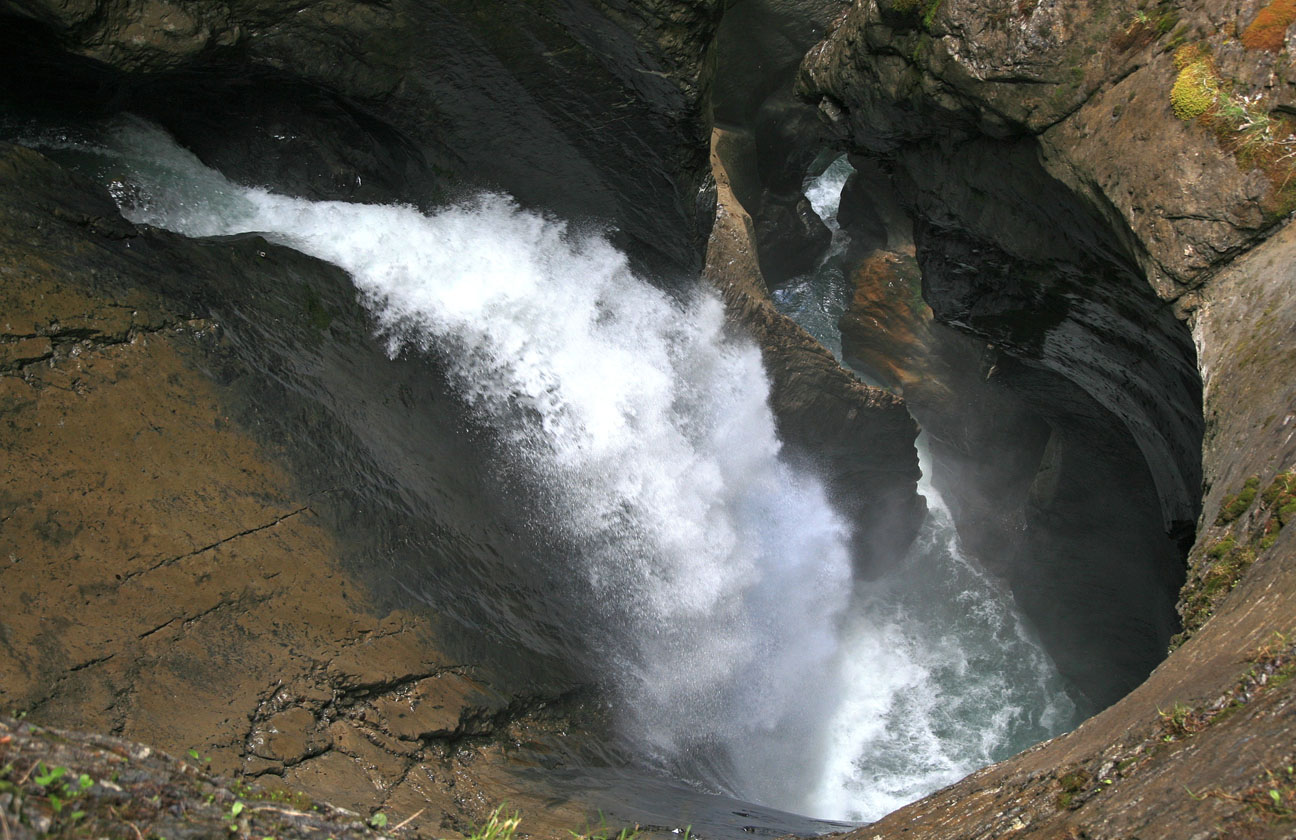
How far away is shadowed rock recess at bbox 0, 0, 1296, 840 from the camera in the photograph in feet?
19.6

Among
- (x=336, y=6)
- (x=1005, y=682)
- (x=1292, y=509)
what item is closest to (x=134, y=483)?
(x=336, y=6)

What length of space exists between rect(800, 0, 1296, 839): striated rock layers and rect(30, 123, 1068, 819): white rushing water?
2660mm

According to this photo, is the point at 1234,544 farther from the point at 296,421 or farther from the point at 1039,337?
the point at 296,421

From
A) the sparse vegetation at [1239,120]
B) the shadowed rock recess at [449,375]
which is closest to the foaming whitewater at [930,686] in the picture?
the shadowed rock recess at [449,375]

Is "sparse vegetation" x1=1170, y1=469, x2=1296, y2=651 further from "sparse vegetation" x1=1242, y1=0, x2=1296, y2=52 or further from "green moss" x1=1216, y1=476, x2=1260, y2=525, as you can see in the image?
"sparse vegetation" x1=1242, y1=0, x2=1296, y2=52

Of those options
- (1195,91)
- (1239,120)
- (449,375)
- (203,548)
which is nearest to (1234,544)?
(1239,120)

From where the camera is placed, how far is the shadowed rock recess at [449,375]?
235 inches

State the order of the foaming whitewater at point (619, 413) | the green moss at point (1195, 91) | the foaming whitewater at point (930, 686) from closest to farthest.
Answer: the green moss at point (1195, 91)
the foaming whitewater at point (619, 413)
the foaming whitewater at point (930, 686)

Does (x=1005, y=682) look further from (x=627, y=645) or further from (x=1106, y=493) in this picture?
(x=627, y=645)

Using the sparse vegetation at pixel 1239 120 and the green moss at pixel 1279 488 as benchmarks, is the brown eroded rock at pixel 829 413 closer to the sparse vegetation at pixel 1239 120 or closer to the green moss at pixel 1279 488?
the sparse vegetation at pixel 1239 120

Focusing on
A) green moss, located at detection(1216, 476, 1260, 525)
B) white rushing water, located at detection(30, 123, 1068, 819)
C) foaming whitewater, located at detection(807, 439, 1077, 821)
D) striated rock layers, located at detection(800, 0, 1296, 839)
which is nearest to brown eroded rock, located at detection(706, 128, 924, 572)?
white rushing water, located at detection(30, 123, 1068, 819)

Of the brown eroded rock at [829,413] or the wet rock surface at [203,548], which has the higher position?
the brown eroded rock at [829,413]

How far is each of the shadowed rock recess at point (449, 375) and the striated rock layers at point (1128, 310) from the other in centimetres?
3

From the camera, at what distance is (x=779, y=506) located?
14.3m
